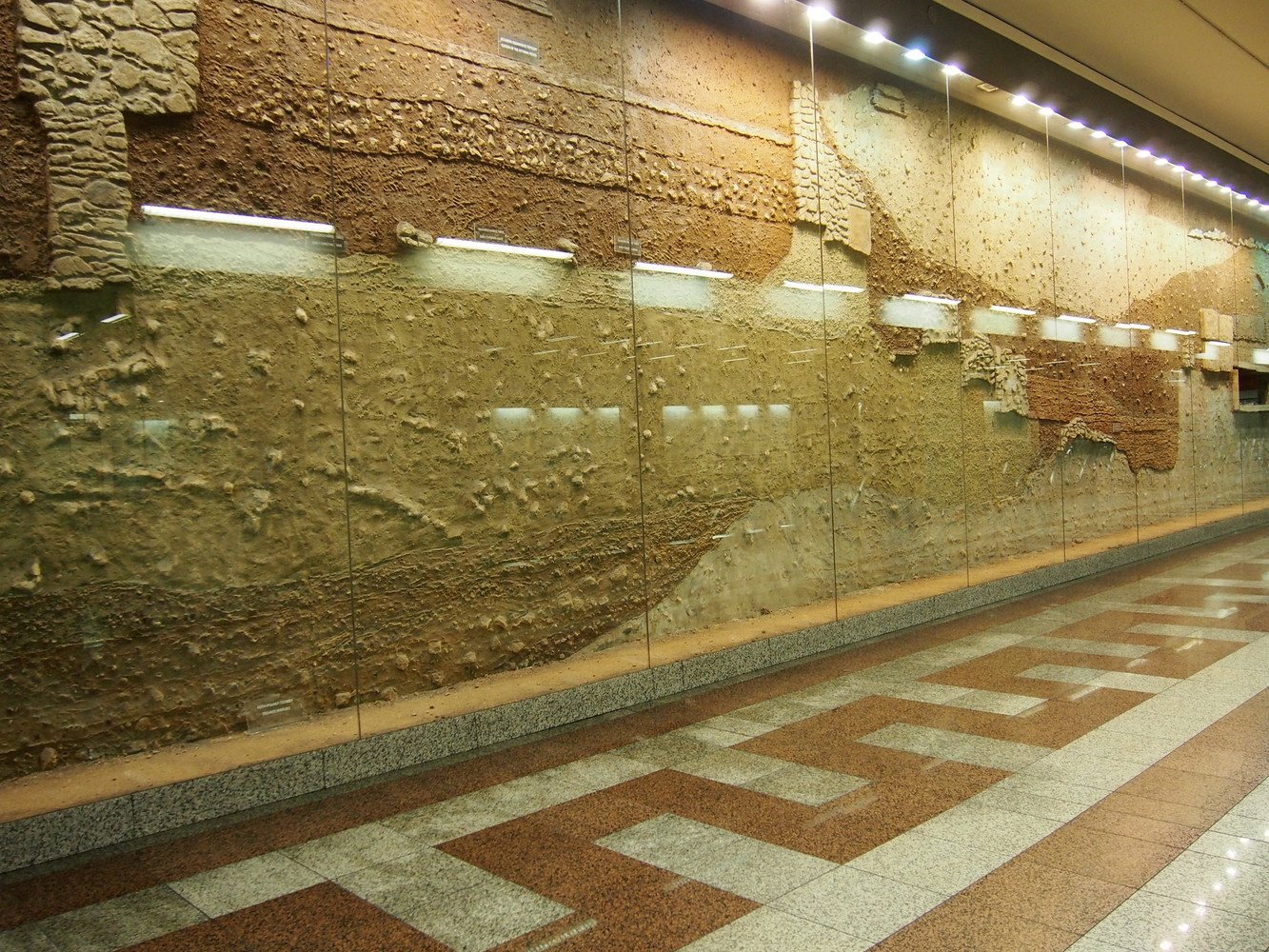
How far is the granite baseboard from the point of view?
2764 millimetres

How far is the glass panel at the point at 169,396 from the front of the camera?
9.62 feet

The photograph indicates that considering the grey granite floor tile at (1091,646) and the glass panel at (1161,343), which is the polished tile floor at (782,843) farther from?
the glass panel at (1161,343)

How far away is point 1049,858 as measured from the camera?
237 centimetres

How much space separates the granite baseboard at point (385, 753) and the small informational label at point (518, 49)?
285 centimetres

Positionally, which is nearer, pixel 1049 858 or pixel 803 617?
pixel 1049 858

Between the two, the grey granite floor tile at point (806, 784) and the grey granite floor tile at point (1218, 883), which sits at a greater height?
the grey granite floor tile at point (1218, 883)

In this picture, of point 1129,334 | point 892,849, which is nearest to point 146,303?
point 892,849

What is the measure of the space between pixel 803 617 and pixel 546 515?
177 centimetres

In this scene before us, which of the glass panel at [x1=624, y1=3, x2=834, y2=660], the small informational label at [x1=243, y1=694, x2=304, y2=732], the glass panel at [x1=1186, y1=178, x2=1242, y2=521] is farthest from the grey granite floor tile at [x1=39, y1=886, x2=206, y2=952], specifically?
the glass panel at [x1=1186, y1=178, x2=1242, y2=521]

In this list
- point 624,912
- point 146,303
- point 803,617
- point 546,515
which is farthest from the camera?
point 803,617

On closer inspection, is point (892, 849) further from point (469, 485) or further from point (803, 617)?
point (803, 617)

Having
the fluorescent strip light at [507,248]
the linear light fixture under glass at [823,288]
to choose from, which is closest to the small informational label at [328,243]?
the fluorescent strip light at [507,248]

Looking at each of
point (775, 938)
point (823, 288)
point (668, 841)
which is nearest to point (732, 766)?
point (668, 841)

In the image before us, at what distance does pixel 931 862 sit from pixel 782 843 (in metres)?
0.39
